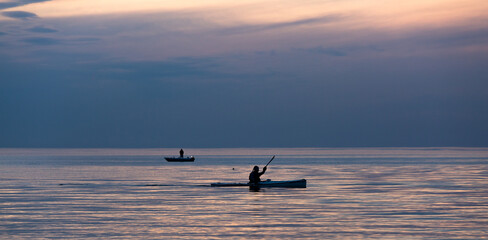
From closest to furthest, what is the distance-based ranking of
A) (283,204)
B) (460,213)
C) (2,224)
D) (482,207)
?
(2,224), (460,213), (482,207), (283,204)

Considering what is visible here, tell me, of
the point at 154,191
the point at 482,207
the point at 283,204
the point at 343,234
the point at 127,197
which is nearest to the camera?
the point at 343,234

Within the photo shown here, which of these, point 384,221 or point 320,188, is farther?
point 320,188

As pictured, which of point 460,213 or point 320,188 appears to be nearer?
point 460,213

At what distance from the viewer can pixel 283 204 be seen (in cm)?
4950

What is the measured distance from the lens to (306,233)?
34094 mm

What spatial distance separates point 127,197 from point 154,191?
7.07 meters

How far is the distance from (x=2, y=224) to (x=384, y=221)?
19.0 m

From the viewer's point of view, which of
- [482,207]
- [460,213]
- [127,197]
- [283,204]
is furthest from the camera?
[127,197]

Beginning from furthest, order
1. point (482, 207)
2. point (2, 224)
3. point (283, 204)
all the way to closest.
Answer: point (283, 204) → point (482, 207) → point (2, 224)

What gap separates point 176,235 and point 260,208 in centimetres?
1366

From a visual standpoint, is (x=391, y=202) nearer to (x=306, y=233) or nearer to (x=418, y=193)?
(x=418, y=193)

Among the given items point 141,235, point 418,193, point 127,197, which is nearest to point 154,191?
point 127,197

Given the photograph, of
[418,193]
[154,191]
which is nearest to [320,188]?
[418,193]

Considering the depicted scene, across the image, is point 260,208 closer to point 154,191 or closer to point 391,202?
point 391,202
